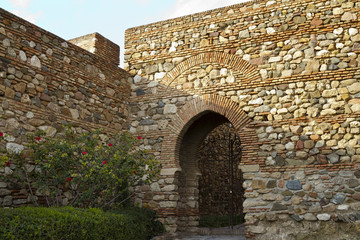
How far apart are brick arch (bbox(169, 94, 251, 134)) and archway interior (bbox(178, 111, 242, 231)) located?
26 centimetres

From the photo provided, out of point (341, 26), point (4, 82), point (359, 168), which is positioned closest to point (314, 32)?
point (341, 26)

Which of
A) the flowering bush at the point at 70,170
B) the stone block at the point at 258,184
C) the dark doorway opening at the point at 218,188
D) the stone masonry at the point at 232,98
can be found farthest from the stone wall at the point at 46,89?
the stone block at the point at 258,184

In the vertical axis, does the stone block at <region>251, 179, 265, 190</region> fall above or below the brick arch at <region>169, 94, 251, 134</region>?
below

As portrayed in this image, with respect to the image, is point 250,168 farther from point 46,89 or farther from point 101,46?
point 101,46

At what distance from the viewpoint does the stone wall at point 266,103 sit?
270 inches

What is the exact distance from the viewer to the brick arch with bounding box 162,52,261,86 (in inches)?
308

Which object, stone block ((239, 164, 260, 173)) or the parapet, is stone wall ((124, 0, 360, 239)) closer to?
stone block ((239, 164, 260, 173))

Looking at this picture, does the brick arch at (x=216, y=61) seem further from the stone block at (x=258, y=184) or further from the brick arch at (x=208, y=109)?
the stone block at (x=258, y=184)

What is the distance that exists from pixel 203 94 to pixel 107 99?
2117 mm

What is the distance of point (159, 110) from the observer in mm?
8609

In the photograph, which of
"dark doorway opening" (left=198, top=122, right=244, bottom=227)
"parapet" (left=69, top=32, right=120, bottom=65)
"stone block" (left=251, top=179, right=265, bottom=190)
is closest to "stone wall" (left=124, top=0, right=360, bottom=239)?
"stone block" (left=251, top=179, right=265, bottom=190)

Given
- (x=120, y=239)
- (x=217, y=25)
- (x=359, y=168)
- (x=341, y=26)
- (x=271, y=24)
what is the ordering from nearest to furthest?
(x=120, y=239), (x=359, y=168), (x=341, y=26), (x=271, y=24), (x=217, y=25)

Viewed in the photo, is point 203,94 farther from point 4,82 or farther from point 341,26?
point 4,82

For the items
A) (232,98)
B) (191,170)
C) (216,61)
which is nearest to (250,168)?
(232,98)
